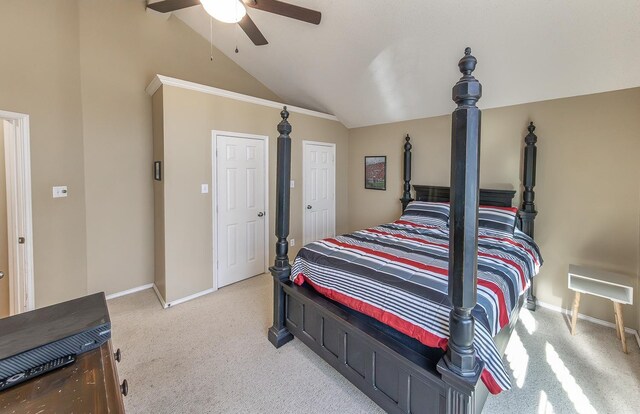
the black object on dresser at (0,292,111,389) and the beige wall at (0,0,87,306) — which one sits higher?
the beige wall at (0,0,87,306)

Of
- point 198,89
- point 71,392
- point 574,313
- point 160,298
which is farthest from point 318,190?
point 71,392

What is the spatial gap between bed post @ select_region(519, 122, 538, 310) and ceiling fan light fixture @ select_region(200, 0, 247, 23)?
3.02 metres

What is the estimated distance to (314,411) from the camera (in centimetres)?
175

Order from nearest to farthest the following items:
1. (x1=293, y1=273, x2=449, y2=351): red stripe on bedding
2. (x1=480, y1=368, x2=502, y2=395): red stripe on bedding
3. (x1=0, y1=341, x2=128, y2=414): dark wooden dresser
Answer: (x1=0, y1=341, x2=128, y2=414): dark wooden dresser < (x1=480, y1=368, x2=502, y2=395): red stripe on bedding < (x1=293, y1=273, x2=449, y2=351): red stripe on bedding

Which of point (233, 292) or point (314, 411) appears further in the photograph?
point (233, 292)

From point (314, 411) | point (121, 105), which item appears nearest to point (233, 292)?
point (314, 411)

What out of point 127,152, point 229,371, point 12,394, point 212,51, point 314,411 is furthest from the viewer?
Answer: point 212,51

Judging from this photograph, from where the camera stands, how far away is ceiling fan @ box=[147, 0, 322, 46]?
6.11 feet

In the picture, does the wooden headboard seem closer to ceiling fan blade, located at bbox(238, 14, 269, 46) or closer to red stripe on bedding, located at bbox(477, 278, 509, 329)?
red stripe on bedding, located at bbox(477, 278, 509, 329)

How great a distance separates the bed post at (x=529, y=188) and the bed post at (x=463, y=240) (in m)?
2.34

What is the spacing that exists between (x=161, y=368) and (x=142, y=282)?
1.76 metres

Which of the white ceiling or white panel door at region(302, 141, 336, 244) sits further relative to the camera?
white panel door at region(302, 141, 336, 244)

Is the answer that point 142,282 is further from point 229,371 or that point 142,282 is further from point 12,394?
point 12,394

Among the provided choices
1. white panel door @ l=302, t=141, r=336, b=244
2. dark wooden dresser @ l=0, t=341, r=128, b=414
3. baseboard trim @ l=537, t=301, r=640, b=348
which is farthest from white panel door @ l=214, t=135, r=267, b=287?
baseboard trim @ l=537, t=301, r=640, b=348
